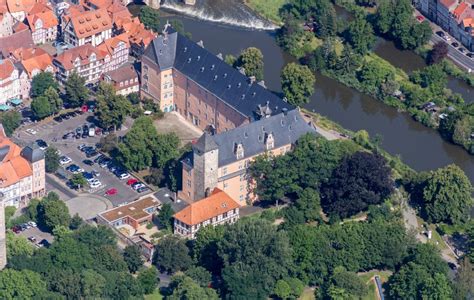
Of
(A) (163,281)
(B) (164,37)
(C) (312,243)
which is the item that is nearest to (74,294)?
(A) (163,281)

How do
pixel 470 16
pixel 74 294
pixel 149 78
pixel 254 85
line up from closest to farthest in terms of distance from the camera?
pixel 74 294 → pixel 254 85 → pixel 149 78 → pixel 470 16

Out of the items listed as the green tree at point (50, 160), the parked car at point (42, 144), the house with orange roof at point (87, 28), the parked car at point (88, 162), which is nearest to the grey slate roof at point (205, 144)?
the parked car at point (88, 162)

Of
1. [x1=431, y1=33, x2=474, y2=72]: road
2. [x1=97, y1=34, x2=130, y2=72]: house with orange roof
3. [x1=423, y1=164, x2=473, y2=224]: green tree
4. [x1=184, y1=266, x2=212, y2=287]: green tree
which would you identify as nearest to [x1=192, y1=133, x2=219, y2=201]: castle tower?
[x1=184, y1=266, x2=212, y2=287]: green tree

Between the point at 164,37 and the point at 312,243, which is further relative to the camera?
the point at 164,37

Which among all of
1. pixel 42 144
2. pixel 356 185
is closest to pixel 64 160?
pixel 42 144

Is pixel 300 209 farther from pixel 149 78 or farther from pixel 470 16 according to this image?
pixel 470 16

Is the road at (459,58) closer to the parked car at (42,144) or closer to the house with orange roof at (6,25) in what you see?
the house with orange roof at (6,25)
